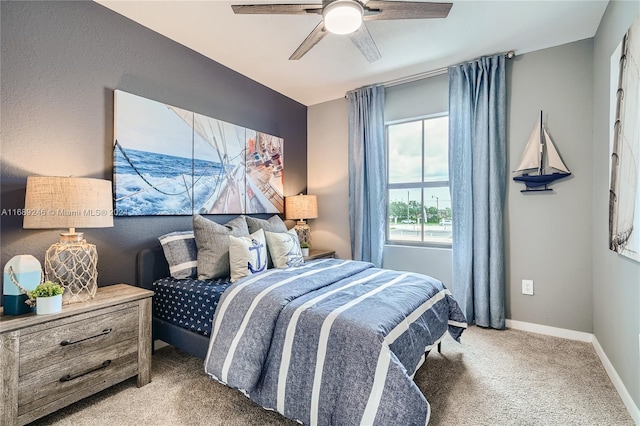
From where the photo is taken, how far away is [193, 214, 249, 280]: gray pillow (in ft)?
7.50

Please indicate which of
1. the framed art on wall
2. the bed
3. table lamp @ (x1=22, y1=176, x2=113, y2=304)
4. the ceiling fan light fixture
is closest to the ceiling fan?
the ceiling fan light fixture

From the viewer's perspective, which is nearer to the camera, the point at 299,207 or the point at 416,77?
the point at 416,77

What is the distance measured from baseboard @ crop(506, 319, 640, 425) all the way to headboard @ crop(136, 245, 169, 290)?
315 centimetres

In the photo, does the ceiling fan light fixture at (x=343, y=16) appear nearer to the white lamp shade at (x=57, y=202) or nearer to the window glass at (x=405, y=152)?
the white lamp shade at (x=57, y=202)

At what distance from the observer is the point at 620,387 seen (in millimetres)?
1831

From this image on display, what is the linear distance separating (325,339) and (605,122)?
8.19 ft

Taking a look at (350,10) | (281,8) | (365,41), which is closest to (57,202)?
(281,8)

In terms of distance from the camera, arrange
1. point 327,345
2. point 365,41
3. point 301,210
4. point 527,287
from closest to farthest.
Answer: point 327,345, point 365,41, point 527,287, point 301,210

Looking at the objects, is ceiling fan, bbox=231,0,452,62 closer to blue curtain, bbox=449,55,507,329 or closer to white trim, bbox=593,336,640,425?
blue curtain, bbox=449,55,507,329

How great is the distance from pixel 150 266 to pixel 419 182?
2.85 m

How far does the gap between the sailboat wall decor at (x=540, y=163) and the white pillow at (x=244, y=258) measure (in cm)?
244

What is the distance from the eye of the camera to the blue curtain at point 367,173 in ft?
11.7

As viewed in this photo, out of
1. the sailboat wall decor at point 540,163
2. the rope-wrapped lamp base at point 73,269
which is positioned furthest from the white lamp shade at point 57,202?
the sailboat wall decor at point 540,163

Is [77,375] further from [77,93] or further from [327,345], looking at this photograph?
[77,93]
